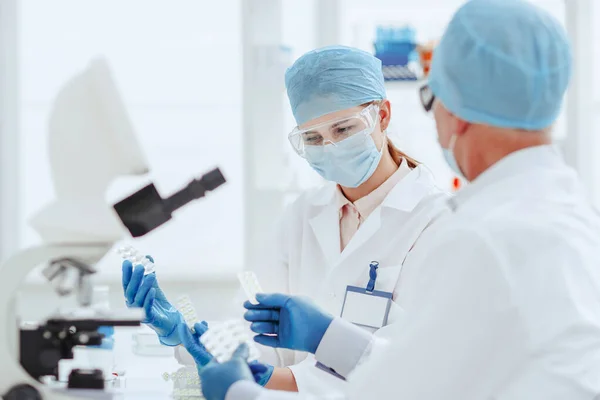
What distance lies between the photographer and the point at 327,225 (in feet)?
6.15

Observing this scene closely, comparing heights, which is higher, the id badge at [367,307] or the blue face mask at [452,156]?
the blue face mask at [452,156]

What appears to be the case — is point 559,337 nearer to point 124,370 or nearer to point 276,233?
point 276,233

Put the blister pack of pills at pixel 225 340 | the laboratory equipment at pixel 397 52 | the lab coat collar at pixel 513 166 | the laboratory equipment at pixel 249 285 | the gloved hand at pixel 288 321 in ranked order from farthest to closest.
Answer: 1. the laboratory equipment at pixel 397 52
2. the laboratory equipment at pixel 249 285
3. the gloved hand at pixel 288 321
4. the blister pack of pills at pixel 225 340
5. the lab coat collar at pixel 513 166

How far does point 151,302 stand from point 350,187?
1.95 ft

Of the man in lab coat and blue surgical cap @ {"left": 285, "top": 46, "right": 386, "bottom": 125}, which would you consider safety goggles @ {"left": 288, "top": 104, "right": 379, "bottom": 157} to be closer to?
blue surgical cap @ {"left": 285, "top": 46, "right": 386, "bottom": 125}

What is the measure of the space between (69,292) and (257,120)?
6.08 ft

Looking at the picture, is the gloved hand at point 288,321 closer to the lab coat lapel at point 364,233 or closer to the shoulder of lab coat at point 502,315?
the lab coat lapel at point 364,233

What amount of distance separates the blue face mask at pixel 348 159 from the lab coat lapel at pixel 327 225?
12 cm

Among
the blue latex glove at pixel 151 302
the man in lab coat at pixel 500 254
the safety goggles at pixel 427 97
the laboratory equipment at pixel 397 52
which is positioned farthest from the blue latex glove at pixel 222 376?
the laboratory equipment at pixel 397 52

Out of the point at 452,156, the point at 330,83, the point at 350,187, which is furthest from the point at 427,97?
the point at 350,187

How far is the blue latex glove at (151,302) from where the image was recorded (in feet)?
5.20

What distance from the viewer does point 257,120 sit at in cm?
289

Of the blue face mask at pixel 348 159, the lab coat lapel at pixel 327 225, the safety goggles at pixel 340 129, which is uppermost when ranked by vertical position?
the safety goggles at pixel 340 129

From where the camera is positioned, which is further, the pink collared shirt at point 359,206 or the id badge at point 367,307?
the pink collared shirt at point 359,206
